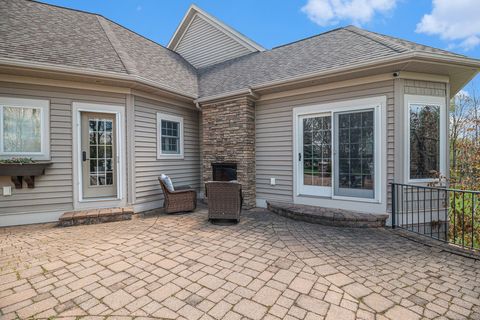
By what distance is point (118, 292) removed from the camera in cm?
226

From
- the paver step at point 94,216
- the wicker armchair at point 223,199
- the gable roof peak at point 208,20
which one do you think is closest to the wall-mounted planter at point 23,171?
the paver step at point 94,216

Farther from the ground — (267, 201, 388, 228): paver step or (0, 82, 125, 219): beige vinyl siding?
(0, 82, 125, 219): beige vinyl siding

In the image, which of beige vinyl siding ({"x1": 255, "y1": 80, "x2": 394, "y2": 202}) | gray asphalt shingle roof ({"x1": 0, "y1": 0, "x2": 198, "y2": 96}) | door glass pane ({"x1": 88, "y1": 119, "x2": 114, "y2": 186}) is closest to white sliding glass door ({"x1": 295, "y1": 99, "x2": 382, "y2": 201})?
beige vinyl siding ({"x1": 255, "y1": 80, "x2": 394, "y2": 202})

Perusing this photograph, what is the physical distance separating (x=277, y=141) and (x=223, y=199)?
2.24 m

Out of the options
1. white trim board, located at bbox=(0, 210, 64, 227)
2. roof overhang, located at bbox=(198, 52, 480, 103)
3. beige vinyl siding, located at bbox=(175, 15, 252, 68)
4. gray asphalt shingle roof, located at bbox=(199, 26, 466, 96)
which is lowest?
white trim board, located at bbox=(0, 210, 64, 227)

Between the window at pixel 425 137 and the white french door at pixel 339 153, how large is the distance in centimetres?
66

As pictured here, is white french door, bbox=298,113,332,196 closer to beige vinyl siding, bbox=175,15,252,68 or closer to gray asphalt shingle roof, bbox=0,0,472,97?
gray asphalt shingle roof, bbox=0,0,472,97

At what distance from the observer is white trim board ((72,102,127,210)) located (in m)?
4.98

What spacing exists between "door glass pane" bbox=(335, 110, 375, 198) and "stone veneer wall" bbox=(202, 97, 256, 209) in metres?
2.11

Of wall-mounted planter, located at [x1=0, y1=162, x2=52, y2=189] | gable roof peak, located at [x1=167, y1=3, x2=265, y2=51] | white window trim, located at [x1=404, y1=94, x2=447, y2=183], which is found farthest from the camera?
gable roof peak, located at [x1=167, y1=3, x2=265, y2=51]

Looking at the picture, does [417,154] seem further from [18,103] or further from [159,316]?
[18,103]

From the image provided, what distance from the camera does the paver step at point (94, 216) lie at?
4551mm

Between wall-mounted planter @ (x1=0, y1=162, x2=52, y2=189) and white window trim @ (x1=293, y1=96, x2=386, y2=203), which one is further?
white window trim @ (x1=293, y1=96, x2=386, y2=203)

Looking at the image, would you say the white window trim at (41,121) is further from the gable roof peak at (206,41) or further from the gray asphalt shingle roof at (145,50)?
the gable roof peak at (206,41)
